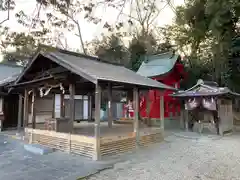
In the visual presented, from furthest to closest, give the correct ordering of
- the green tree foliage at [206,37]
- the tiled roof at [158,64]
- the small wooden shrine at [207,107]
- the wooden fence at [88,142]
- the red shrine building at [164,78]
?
the tiled roof at [158,64] → the red shrine building at [164,78] → the green tree foliage at [206,37] → the small wooden shrine at [207,107] → the wooden fence at [88,142]

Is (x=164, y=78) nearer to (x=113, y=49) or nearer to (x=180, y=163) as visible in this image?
(x=180, y=163)

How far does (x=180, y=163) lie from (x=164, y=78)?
8101 millimetres

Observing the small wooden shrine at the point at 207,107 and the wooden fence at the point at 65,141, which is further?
the small wooden shrine at the point at 207,107

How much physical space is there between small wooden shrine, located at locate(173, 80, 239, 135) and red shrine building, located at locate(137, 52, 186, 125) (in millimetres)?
1486

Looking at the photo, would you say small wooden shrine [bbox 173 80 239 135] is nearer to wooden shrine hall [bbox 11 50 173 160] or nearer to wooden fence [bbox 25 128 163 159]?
wooden shrine hall [bbox 11 50 173 160]

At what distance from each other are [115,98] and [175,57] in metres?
7.52

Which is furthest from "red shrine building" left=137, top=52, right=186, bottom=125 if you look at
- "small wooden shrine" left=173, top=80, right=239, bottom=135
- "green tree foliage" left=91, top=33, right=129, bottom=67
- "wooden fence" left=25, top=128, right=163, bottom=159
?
"green tree foliage" left=91, top=33, right=129, bottom=67

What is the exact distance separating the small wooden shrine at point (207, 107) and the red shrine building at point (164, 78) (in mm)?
1486

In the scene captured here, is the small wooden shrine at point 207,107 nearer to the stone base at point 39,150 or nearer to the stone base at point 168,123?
the stone base at point 168,123

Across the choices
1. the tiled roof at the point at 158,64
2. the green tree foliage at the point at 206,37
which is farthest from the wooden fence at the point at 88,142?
the green tree foliage at the point at 206,37

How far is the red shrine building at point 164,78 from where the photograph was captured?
13.1 metres

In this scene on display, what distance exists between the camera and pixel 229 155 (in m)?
6.56

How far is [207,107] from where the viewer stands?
1043 centimetres

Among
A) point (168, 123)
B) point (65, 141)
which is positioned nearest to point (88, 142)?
point (65, 141)
